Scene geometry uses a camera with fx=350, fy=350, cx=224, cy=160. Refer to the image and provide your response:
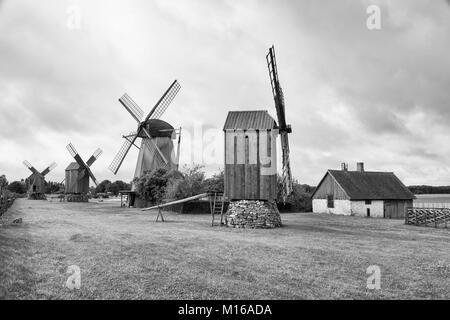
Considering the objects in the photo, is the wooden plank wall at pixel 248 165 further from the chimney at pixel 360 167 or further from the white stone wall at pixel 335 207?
the chimney at pixel 360 167

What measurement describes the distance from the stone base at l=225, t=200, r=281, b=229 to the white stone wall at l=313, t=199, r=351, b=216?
20.2 meters

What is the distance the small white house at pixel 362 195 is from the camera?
38656 millimetres

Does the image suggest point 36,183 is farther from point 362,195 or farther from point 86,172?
point 362,195

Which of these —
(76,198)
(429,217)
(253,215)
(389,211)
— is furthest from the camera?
(76,198)

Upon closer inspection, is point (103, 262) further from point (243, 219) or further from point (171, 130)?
point (171, 130)

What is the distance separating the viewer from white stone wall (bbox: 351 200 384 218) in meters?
38.4

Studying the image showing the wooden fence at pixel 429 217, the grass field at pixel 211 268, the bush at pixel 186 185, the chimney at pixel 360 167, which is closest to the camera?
the grass field at pixel 211 268

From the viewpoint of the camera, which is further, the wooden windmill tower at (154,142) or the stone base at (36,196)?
the stone base at (36,196)

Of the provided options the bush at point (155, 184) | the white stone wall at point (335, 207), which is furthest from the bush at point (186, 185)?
the white stone wall at point (335, 207)

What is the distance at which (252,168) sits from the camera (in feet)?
69.2

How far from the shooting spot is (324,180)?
142 ft

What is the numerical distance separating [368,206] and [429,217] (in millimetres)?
12042

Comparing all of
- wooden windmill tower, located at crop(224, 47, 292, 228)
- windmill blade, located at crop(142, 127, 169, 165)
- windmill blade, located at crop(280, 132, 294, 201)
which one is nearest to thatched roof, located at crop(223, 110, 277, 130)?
wooden windmill tower, located at crop(224, 47, 292, 228)

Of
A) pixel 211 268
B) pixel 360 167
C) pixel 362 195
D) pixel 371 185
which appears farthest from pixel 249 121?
pixel 360 167
